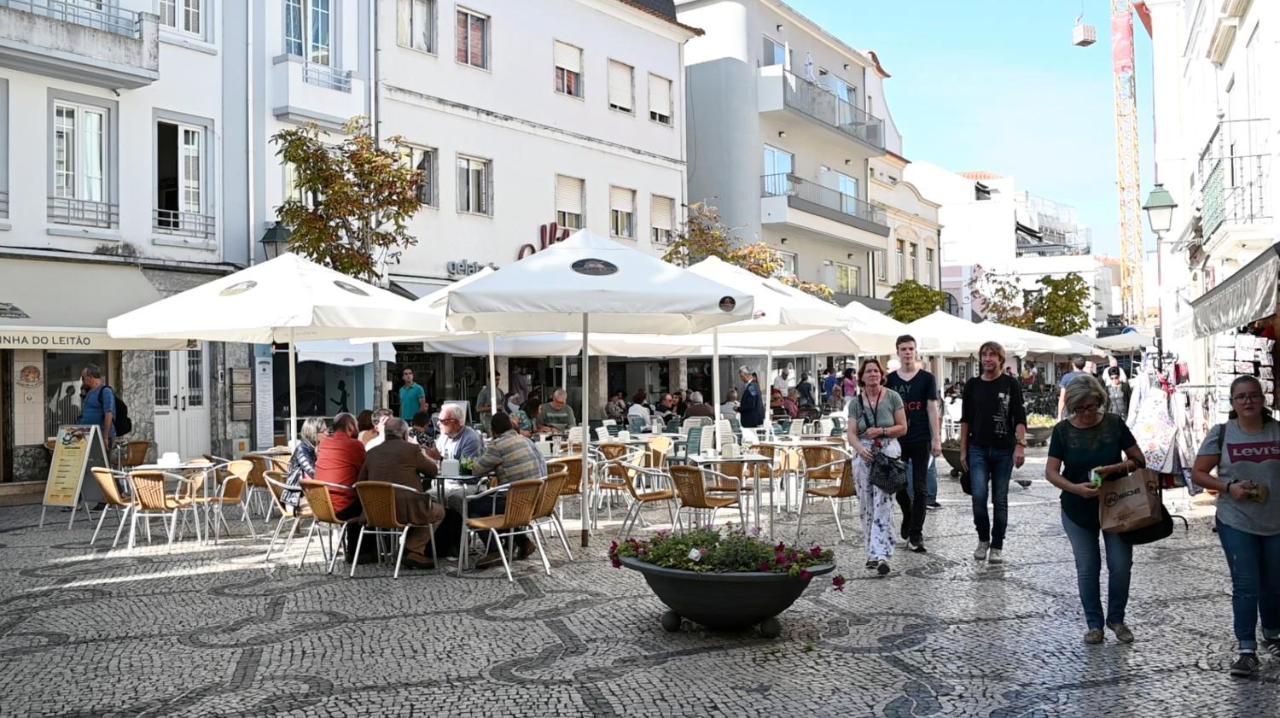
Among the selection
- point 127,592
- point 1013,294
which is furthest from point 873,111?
point 127,592

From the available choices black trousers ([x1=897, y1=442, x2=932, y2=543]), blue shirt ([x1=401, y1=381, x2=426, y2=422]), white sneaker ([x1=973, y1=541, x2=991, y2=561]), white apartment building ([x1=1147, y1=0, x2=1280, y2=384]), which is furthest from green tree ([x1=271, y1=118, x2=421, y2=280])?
white apartment building ([x1=1147, y1=0, x2=1280, y2=384])

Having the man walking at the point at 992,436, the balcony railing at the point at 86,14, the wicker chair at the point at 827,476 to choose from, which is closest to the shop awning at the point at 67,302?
the balcony railing at the point at 86,14

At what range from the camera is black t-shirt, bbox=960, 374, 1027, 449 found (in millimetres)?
9422

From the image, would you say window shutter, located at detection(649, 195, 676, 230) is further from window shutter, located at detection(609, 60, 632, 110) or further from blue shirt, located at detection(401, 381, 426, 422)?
blue shirt, located at detection(401, 381, 426, 422)

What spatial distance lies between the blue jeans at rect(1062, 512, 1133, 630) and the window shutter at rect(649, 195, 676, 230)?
22.7m

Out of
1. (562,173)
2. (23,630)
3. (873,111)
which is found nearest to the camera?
(23,630)

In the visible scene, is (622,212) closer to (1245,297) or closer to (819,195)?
(819,195)

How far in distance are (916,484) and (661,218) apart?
1981 cm

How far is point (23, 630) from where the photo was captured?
760 cm

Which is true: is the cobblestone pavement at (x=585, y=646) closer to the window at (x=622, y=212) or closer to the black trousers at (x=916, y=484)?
the black trousers at (x=916, y=484)

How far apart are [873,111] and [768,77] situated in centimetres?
1130

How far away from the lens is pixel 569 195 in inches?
1045

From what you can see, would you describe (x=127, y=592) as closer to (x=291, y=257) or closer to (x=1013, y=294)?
(x=291, y=257)

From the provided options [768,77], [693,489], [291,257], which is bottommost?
[693,489]
